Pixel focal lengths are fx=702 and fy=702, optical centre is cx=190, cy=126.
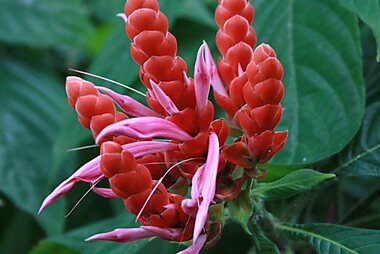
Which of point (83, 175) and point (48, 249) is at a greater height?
point (83, 175)

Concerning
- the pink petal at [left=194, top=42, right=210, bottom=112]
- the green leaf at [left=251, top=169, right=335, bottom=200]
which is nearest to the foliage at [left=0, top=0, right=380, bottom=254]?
the green leaf at [left=251, top=169, right=335, bottom=200]

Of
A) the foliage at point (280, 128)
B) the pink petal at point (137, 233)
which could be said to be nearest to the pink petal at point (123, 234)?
the pink petal at point (137, 233)

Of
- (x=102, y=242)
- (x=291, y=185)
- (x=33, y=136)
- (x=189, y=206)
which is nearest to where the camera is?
(x=189, y=206)

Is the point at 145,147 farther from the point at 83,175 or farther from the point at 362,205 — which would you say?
the point at 362,205

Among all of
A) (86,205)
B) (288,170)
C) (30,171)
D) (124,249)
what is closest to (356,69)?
(288,170)

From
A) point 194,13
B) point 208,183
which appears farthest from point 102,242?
point 194,13

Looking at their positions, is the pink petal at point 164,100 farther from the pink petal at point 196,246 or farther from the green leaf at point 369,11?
the green leaf at point 369,11

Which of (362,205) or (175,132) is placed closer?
(175,132)
